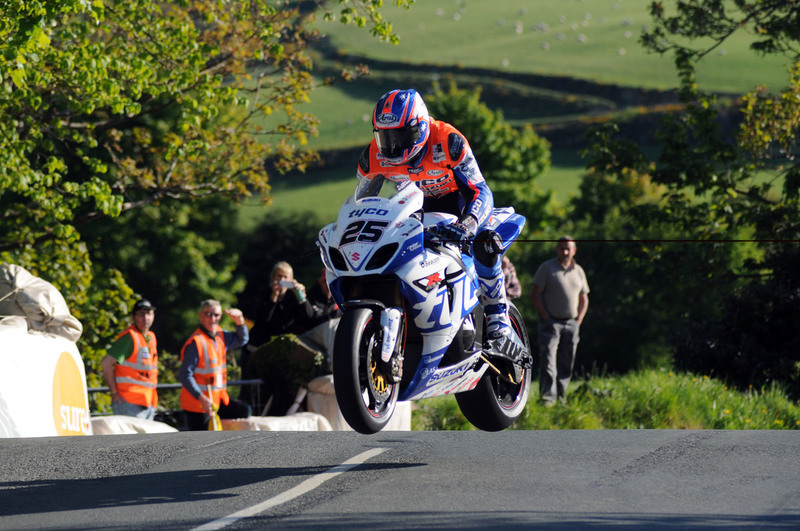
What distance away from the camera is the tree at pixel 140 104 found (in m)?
16.4

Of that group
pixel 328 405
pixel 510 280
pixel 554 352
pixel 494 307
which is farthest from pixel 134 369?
pixel 494 307

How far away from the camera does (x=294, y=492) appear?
696 centimetres

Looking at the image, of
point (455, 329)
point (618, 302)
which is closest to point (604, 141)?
point (455, 329)

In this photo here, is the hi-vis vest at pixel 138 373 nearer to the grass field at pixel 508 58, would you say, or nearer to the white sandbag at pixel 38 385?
the white sandbag at pixel 38 385

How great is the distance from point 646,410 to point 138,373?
688 cm

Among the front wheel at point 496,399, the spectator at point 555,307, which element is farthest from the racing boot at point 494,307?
the spectator at point 555,307

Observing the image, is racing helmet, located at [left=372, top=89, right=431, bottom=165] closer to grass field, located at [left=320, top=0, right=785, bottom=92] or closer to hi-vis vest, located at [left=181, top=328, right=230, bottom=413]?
hi-vis vest, located at [left=181, top=328, right=230, bottom=413]

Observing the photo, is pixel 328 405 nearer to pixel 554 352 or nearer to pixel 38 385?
pixel 554 352

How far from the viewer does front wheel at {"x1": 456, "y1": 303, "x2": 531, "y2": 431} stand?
27.3 feet

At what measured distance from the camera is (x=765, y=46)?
70.8 feet

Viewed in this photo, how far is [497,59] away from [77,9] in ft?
321

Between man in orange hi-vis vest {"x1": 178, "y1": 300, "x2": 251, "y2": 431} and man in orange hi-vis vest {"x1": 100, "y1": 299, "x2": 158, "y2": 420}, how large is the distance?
47 cm

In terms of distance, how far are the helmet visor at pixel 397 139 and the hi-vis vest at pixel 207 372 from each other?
17.6ft

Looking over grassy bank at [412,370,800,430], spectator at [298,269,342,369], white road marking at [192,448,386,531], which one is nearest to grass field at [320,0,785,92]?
grassy bank at [412,370,800,430]
